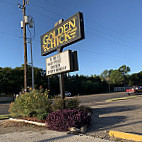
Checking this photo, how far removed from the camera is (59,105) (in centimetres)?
776

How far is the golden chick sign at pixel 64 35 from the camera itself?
7.80m

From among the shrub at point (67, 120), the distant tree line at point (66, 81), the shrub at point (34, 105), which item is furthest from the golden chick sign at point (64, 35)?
the distant tree line at point (66, 81)

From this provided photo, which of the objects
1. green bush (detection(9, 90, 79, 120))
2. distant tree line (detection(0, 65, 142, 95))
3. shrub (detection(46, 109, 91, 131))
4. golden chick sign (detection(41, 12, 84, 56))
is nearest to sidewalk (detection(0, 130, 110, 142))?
shrub (detection(46, 109, 91, 131))

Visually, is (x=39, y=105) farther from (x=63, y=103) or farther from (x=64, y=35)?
(x=64, y=35)

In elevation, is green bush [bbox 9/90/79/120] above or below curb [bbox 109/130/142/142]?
above

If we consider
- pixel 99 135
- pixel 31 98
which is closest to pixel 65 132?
pixel 99 135

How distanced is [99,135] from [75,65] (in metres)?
3.59

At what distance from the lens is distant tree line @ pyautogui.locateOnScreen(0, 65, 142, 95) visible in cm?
3566

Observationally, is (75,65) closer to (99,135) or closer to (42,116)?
(42,116)

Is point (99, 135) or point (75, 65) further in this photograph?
point (75, 65)

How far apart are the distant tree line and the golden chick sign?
9584 mm

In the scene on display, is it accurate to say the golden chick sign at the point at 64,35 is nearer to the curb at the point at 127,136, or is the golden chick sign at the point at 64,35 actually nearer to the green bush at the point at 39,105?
the green bush at the point at 39,105

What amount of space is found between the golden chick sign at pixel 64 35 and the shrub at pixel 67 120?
3.57 metres

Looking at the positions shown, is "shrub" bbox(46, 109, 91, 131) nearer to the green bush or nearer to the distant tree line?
the green bush
